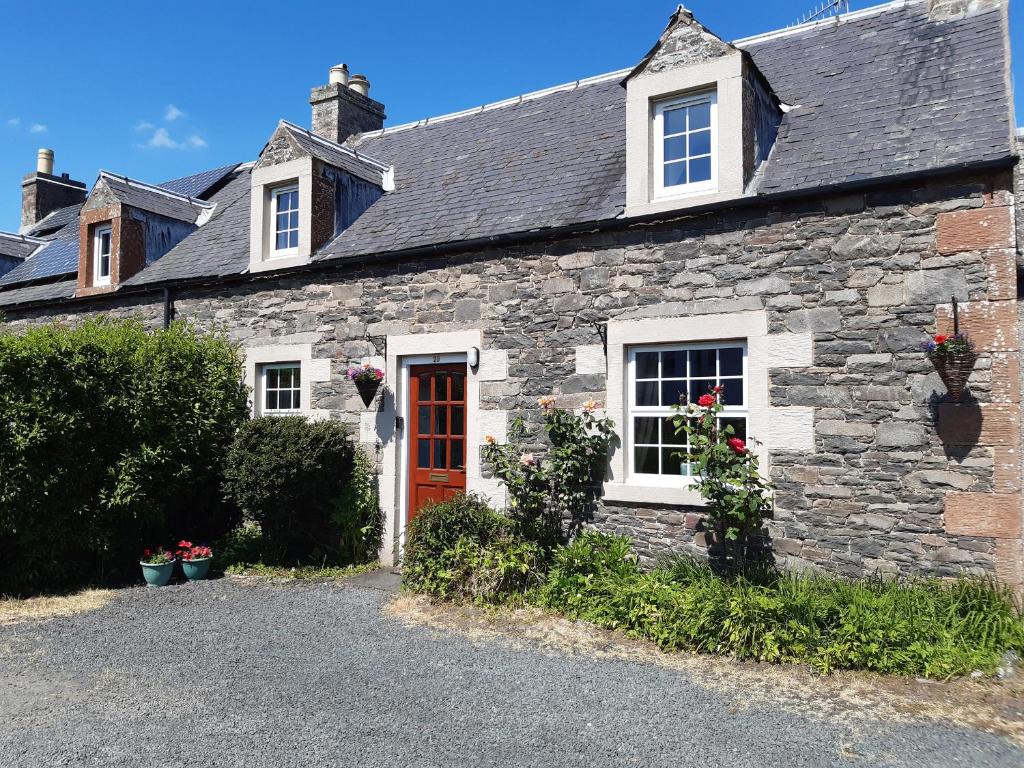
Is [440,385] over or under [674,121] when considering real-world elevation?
under

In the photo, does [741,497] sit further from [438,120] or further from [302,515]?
[438,120]

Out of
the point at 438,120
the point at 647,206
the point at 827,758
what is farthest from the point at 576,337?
the point at 438,120

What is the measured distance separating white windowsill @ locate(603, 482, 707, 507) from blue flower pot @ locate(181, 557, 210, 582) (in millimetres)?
4698

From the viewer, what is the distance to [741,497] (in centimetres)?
627

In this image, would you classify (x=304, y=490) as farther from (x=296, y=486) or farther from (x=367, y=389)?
(x=367, y=389)

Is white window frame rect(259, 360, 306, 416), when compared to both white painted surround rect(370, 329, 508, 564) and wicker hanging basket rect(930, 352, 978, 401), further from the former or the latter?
wicker hanging basket rect(930, 352, 978, 401)

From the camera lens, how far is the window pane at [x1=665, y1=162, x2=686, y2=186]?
7648mm

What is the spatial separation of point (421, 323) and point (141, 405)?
330 cm

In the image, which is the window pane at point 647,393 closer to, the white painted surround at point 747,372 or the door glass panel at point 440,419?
the white painted surround at point 747,372

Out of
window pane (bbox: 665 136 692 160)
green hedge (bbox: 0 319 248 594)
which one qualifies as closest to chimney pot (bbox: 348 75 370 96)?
green hedge (bbox: 0 319 248 594)

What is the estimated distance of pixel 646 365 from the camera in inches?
295

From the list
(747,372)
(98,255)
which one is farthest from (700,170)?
(98,255)

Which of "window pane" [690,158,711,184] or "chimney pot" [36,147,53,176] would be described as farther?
"chimney pot" [36,147,53,176]

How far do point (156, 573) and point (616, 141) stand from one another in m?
7.45
